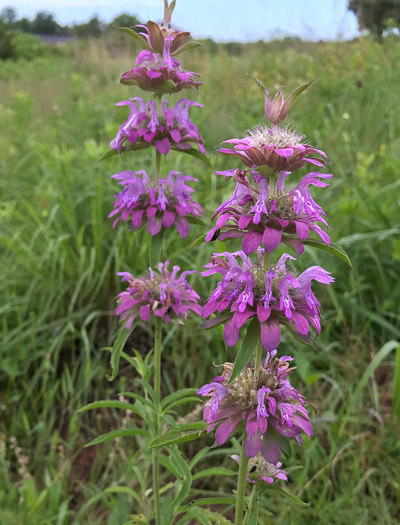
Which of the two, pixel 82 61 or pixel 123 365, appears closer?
pixel 123 365

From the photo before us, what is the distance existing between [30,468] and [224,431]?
1.68m

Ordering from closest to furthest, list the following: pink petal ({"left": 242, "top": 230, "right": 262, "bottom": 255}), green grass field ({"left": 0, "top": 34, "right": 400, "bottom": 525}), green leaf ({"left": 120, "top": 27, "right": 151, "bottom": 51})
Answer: pink petal ({"left": 242, "top": 230, "right": 262, "bottom": 255}) < green leaf ({"left": 120, "top": 27, "right": 151, "bottom": 51}) < green grass field ({"left": 0, "top": 34, "right": 400, "bottom": 525})

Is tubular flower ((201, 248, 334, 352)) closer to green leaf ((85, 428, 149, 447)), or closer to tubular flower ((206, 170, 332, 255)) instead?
tubular flower ((206, 170, 332, 255))

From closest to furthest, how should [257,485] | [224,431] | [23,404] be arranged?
[224,431] → [257,485] → [23,404]

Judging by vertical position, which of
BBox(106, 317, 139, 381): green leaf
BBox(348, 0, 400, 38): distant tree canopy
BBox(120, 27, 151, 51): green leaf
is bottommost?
BBox(106, 317, 139, 381): green leaf

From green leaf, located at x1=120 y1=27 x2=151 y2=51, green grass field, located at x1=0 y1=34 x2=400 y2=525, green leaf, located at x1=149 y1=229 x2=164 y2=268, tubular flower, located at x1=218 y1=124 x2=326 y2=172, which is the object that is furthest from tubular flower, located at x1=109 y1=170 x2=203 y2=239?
A: tubular flower, located at x1=218 y1=124 x2=326 y2=172

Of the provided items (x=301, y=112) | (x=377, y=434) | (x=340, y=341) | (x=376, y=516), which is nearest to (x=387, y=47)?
(x=301, y=112)

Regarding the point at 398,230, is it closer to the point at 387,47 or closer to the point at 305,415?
the point at 305,415

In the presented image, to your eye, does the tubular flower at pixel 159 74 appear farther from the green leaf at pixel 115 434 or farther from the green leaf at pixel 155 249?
the green leaf at pixel 115 434

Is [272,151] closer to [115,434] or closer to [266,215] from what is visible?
[266,215]

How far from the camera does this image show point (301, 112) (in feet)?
14.4

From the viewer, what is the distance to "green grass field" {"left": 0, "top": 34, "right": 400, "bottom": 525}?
1.96m

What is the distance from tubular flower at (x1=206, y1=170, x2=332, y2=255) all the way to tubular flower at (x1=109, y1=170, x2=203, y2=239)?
58 centimetres

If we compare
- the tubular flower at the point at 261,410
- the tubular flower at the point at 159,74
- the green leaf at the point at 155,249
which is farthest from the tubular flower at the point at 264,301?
the tubular flower at the point at 159,74
